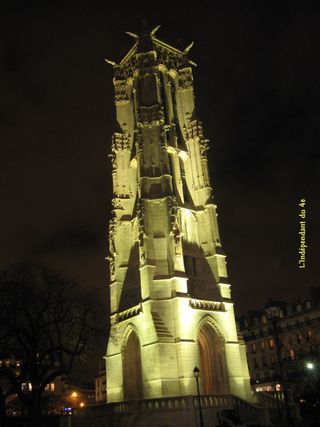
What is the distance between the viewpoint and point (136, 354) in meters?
36.2

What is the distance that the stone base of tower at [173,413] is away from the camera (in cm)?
2645

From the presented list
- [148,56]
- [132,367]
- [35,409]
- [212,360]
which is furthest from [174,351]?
[148,56]

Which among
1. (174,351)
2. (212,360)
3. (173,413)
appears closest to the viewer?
(173,413)

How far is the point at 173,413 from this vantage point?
26.5 meters

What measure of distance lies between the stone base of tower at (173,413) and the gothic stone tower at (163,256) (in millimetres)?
3445

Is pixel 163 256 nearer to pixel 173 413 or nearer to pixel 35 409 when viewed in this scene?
pixel 173 413

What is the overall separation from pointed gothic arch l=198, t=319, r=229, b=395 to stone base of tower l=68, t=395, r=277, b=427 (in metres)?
5.26

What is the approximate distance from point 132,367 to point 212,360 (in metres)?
6.28

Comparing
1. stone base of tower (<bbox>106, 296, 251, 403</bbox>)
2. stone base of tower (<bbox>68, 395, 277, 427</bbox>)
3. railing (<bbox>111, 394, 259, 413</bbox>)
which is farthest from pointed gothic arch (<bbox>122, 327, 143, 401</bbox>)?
railing (<bbox>111, 394, 259, 413</bbox>)

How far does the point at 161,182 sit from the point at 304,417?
2052 cm

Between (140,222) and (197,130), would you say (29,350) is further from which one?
(197,130)

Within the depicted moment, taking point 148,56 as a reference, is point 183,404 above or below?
below

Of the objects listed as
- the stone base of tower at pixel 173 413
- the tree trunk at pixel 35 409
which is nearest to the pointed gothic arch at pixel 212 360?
the stone base of tower at pixel 173 413

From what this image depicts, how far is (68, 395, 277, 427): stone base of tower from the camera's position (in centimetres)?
2645
